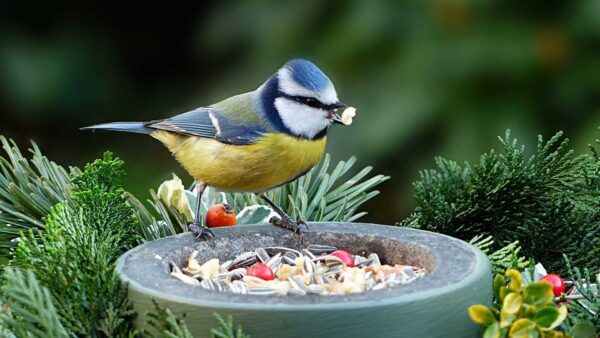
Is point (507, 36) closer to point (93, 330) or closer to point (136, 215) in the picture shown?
point (136, 215)

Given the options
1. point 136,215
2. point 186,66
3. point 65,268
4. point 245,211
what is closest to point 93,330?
point 65,268

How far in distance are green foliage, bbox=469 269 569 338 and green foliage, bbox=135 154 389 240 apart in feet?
1.84

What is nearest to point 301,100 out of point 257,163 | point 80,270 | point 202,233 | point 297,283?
point 257,163

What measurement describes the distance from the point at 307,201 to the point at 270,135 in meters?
0.19

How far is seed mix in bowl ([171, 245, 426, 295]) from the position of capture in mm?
1437

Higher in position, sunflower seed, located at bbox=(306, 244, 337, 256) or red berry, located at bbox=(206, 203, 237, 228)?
red berry, located at bbox=(206, 203, 237, 228)

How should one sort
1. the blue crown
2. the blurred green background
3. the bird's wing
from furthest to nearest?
the blurred green background < the bird's wing < the blue crown

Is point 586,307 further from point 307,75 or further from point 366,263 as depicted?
point 307,75

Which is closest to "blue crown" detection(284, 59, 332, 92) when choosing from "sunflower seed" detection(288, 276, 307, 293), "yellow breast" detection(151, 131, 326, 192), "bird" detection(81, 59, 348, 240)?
"bird" detection(81, 59, 348, 240)

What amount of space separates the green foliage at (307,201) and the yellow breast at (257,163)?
0.13 ft

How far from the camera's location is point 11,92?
3553mm

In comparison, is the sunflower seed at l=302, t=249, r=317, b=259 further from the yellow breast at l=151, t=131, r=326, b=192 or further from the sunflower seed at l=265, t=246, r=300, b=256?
the yellow breast at l=151, t=131, r=326, b=192

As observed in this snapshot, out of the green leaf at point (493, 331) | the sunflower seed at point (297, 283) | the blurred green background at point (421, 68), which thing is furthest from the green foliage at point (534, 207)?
the blurred green background at point (421, 68)

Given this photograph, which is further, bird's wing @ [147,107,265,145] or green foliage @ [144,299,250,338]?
bird's wing @ [147,107,265,145]
